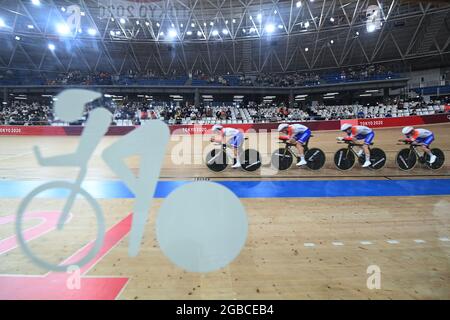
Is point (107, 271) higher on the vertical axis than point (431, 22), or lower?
lower

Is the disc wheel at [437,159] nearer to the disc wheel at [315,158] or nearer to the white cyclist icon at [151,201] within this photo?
the disc wheel at [315,158]

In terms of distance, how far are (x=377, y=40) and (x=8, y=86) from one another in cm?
2163

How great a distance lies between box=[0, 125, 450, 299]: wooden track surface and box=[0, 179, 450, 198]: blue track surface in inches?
24.4

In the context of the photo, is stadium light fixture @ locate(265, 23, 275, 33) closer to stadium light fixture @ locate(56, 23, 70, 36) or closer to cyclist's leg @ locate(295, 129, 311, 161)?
cyclist's leg @ locate(295, 129, 311, 161)

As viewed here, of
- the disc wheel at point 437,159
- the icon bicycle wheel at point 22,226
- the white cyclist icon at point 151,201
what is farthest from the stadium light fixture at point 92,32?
the disc wheel at point 437,159

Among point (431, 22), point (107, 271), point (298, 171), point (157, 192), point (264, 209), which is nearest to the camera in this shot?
point (157, 192)

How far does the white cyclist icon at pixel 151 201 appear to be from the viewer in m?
1.90

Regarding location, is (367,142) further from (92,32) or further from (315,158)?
(92,32)

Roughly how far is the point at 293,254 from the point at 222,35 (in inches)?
718

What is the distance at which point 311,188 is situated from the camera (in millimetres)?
4898

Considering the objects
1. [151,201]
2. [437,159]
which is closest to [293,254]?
[151,201]

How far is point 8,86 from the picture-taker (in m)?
2.70
